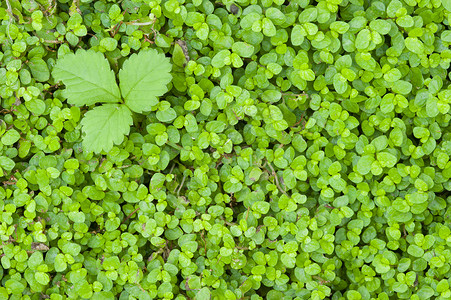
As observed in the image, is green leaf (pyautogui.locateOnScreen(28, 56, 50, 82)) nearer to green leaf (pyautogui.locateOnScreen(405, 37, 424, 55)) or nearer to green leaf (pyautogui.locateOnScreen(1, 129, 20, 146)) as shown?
green leaf (pyautogui.locateOnScreen(1, 129, 20, 146))

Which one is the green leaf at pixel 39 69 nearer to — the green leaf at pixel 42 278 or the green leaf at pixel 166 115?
the green leaf at pixel 166 115

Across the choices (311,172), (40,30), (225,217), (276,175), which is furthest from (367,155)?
(40,30)

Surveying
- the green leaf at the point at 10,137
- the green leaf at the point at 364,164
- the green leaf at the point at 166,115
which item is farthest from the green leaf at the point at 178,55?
the green leaf at the point at 364,164

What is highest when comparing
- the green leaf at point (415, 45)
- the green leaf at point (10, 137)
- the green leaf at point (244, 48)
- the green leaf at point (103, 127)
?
the green leaf at point (415, 45)

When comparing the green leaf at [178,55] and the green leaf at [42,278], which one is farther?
the green leaf at [178,55]

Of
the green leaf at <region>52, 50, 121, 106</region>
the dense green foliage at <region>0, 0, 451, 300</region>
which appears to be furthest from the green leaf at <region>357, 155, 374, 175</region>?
the green leaf at <region>52, 50, 121, 106</region>

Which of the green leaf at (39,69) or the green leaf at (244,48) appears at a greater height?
the green leaf at (244,48)
